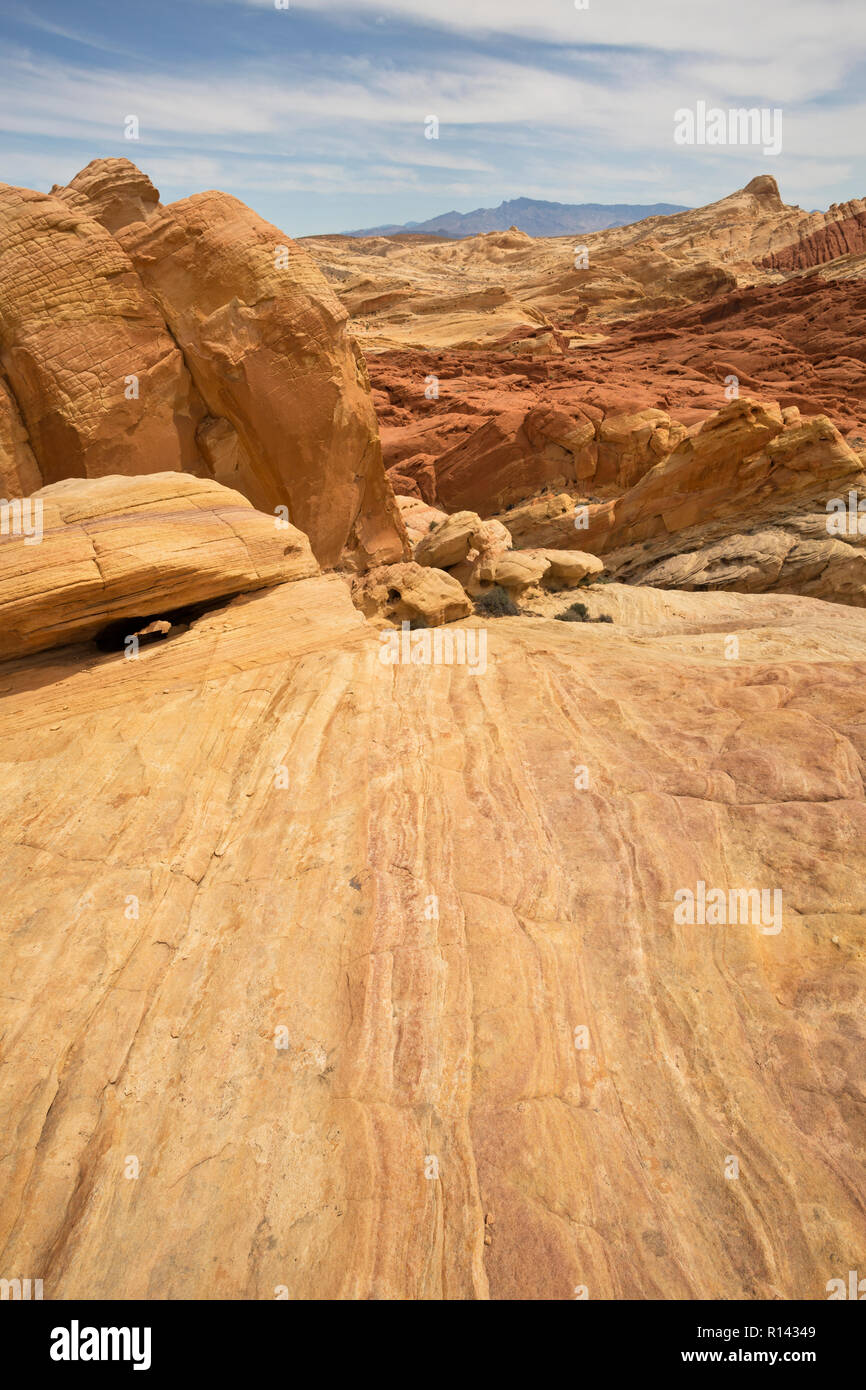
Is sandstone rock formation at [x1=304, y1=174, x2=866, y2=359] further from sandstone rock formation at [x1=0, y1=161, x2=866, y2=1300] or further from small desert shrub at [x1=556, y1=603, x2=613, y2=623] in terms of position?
sandstone rock formation at [x1=0, y1=161, x2=866, y2=1300]

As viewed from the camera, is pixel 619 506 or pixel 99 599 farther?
pixel 619 506

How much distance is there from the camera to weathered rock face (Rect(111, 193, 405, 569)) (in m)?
10.4

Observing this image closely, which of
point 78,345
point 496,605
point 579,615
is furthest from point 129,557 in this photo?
point 579,615

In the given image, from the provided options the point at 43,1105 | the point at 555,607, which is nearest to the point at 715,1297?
the point at 43,1105

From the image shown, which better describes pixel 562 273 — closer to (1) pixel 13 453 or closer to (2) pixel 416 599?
(2) pixel 416 599

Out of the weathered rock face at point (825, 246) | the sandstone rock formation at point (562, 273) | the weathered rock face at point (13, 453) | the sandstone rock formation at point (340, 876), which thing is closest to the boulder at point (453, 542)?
the sandstone rock formation at point (340, 876)

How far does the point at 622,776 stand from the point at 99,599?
483cm

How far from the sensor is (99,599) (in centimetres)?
686

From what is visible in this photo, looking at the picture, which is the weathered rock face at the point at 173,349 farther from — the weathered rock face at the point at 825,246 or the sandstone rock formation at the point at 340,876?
the weathered rock face at the point at 825,246

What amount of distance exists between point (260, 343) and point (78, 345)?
235 centimetres

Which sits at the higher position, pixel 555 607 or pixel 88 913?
pixel 555 607

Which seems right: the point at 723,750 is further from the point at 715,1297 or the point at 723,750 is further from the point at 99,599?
the point at 99,599

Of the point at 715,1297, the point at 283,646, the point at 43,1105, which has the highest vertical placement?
the point at 283,646

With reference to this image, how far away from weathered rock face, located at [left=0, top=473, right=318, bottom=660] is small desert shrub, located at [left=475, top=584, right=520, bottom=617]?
4388 millimetres
